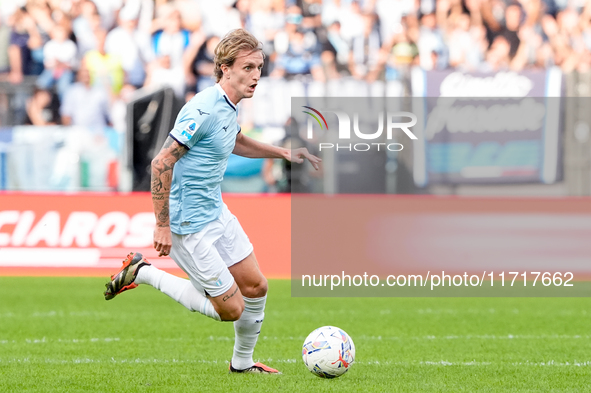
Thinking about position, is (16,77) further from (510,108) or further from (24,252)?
(510,108)

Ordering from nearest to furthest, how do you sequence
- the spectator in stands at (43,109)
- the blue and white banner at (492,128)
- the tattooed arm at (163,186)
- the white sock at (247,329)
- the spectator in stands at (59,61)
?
the tattooed arm at (163,186) < the white sock at (247,329) < the blue and white banner at (492,128) < the spectator in stands at (43,109) < the spectator in stands at (59,61)

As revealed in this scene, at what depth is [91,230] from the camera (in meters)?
13.3

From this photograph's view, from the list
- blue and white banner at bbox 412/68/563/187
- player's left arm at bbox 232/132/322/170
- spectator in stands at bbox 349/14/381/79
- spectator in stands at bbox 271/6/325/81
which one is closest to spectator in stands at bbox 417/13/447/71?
spectator in stands at bbox 349/14/381/79

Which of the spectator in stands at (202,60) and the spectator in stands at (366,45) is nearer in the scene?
the spectator in stands at (202,60)

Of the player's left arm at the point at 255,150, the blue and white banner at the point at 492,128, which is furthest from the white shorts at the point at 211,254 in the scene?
the blue and white banner at the point at 492,128

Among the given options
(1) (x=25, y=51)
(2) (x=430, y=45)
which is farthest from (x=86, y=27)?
(2) (x=430, y=45)

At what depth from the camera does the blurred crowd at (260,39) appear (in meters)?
15.5

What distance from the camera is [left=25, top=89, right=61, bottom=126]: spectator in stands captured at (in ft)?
47.8

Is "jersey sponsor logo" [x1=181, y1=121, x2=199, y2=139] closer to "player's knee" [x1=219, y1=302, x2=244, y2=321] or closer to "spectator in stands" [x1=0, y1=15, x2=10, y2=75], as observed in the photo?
"player's knee" [x1=219, y1=302, x2=244, y2=321]

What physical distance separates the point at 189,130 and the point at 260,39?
10983 millimetres

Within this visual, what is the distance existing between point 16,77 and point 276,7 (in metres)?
4.91

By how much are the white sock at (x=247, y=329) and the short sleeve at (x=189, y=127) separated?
1322mm

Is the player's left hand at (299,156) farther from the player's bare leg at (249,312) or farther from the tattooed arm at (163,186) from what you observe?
the tattooed arm at (163,186)

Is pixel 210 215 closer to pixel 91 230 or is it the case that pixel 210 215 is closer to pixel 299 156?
pixel 299 156
